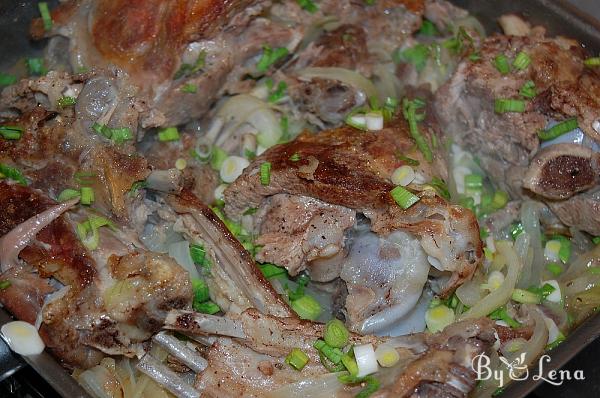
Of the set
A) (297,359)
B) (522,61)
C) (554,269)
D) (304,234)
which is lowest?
(554,269)

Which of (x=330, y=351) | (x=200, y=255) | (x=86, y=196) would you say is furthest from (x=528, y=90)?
(x=86, y=196)

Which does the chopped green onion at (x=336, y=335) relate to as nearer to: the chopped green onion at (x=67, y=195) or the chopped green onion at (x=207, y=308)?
the chopped green onion at (x=207, y=308)

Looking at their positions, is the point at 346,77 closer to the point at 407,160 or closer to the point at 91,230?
the point at 407,160

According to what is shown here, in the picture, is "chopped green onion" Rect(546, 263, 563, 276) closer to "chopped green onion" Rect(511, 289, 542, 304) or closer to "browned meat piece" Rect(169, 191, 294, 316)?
"chopped green onion" Rect(511, 289, 542, 304)

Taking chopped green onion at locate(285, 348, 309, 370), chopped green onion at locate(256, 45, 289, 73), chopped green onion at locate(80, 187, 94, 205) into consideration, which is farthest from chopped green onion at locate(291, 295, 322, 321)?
chopped green onion at locate(256, 45, 289, 73)

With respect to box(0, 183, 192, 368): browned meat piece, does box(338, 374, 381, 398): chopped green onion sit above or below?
below

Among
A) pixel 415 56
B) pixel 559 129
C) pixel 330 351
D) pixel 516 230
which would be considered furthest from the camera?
pixel 415 56
